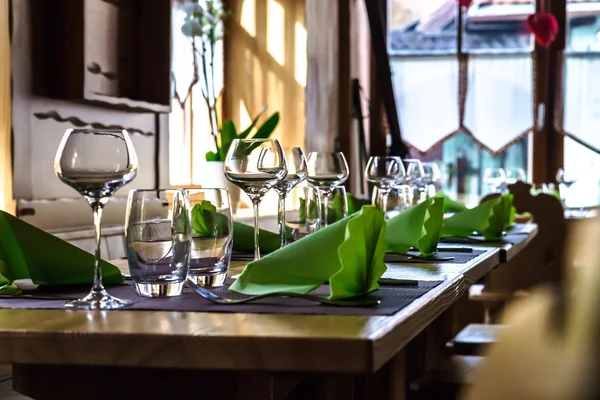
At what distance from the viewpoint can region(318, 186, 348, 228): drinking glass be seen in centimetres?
156

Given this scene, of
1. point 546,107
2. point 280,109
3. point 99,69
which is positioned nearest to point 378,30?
point 280,109

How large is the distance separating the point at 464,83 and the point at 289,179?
4.33 meters

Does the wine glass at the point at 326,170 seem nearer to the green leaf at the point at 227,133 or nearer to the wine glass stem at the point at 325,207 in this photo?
the wine glass stem at the point at 325,207

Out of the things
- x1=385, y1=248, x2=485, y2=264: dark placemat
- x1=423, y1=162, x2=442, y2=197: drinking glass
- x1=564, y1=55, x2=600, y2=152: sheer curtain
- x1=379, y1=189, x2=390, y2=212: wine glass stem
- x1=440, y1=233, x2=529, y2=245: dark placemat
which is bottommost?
x1=440, y1=233, x2=529, y2=245: dark placemat

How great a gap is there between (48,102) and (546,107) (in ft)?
12.2

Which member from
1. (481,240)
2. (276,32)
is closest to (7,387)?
(481,240)

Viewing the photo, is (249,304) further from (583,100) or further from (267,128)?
(583,100)

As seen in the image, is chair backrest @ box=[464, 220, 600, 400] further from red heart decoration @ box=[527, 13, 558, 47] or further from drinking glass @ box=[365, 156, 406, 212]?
red heart decoration @ box=[527, 13, 558, 47]

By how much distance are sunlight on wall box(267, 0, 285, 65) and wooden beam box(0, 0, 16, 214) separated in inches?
100

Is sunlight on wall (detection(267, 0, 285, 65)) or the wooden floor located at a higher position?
sunlight on wall (detection(267, 0, 285, 65))

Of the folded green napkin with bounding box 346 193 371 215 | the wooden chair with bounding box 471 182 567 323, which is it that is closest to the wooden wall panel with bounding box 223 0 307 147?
the wooden chair with bounding box 471 182 567 323

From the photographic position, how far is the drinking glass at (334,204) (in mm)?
1562

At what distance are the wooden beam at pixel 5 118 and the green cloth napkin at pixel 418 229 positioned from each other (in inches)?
50.3

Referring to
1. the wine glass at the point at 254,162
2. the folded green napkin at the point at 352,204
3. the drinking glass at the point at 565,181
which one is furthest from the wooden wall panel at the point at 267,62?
the wine glass at the point at 254,162
